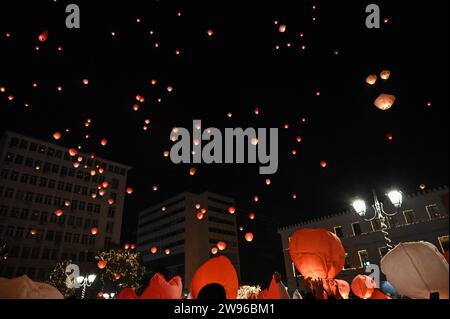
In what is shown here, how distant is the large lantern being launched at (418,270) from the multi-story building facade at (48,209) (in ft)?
106

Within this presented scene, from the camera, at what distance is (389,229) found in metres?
20.8

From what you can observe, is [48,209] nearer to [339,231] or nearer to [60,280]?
[60,280]

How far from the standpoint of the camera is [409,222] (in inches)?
802

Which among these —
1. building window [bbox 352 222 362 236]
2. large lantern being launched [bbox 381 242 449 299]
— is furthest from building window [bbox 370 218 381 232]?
large lantern being launched [bbox 381 242 449 299]

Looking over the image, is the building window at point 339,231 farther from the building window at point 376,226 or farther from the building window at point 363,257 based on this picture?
the building window at point 376,226

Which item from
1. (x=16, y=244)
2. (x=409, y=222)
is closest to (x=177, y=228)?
(x=16, y=244)

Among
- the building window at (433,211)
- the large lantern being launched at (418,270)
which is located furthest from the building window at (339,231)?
the large lantern being launched at (418,270)

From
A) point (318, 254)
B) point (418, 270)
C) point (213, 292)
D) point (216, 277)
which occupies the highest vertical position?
point (318, 254)

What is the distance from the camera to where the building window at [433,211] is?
64.0ft

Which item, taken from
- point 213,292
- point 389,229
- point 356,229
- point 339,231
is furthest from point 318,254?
point 339,231

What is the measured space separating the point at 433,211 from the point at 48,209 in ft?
133
